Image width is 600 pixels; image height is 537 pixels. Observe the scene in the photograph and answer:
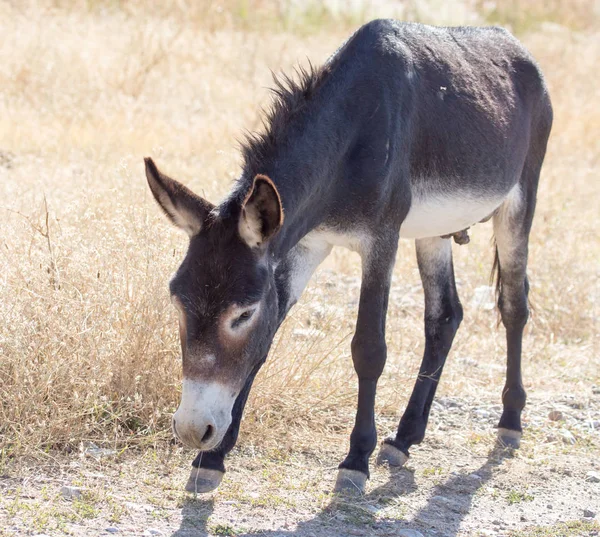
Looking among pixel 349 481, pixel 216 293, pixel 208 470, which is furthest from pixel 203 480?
pixel 216 293

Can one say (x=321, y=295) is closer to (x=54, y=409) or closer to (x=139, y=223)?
(x=139, y=223)

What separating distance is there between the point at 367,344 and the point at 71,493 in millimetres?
1413

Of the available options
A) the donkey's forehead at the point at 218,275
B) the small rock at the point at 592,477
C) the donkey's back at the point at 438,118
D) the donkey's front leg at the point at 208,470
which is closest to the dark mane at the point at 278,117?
the donkey's back at the point at 438,118

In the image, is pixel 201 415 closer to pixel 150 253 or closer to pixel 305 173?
pixel 305 173

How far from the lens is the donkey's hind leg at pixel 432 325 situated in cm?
477

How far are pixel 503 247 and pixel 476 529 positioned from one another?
1.82 metres

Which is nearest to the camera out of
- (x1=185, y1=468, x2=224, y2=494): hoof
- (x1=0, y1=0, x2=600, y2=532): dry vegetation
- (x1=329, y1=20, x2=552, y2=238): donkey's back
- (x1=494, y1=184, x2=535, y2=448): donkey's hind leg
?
(x1=185, y1=468, x2=224, y2=494): hoof

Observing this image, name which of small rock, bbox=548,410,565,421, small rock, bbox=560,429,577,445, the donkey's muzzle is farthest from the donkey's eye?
small rock, bbox=548,410,565,421

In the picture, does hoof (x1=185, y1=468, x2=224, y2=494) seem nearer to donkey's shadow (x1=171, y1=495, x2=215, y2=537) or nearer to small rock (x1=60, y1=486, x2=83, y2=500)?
donkey's shadow (x1=171, y1=495, x2=215, y2=537)

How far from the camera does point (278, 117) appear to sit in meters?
3.94

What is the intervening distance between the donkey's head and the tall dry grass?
104 centimetres

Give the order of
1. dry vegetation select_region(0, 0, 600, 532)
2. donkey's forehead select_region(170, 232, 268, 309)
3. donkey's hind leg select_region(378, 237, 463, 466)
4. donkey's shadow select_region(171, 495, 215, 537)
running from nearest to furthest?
1. donkey's forehead select_region(170, 232, 268, 309)
2. donkey's shadow select_region(171, 495, 215, 537)
3. dry vegetation select_region(0, 0, 600, 532)
4. donkey's hind leg select_region(378, 237, 463, 466)

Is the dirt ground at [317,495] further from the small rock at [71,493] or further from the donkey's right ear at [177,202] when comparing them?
the donkey's right ear at [177,202]

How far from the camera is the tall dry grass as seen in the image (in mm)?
4344
